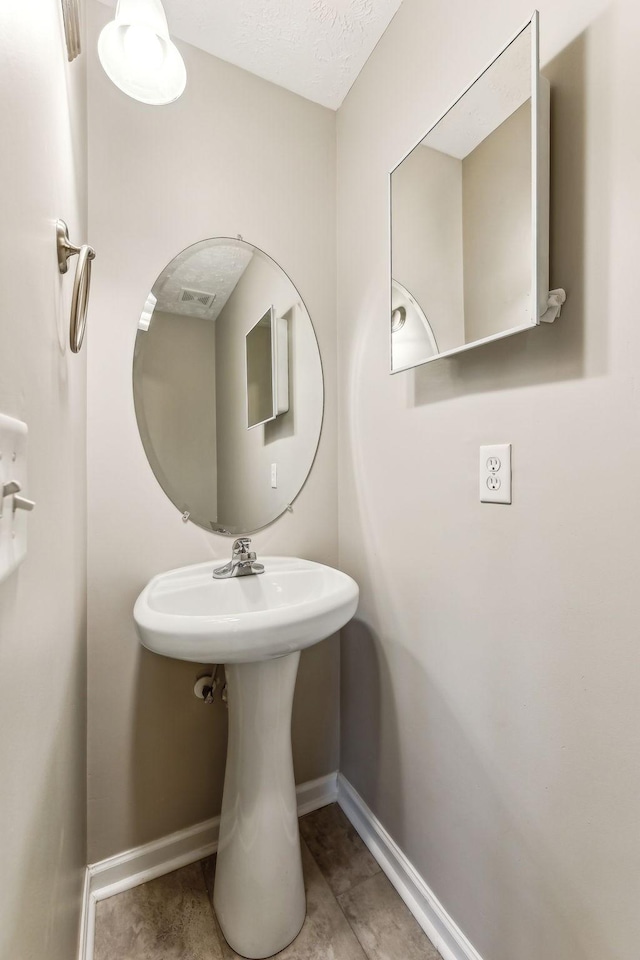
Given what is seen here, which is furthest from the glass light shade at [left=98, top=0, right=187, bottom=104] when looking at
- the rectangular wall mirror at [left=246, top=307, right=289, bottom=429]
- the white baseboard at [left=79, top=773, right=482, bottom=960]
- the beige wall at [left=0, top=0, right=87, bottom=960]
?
the white baseboard at [left=79, top=773, right=482, bottom=960]

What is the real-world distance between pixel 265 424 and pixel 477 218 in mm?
779

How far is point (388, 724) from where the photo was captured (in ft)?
4.09

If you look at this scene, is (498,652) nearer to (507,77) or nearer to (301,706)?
(301,706)

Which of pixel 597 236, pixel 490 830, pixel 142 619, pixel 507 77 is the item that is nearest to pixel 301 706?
pixel 490 830

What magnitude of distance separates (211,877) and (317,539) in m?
0.99

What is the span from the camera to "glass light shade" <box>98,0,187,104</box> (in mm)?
897

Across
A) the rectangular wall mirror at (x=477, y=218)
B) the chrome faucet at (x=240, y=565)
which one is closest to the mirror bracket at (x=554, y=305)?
the rectangular wall mirror at (x=477, y=218)

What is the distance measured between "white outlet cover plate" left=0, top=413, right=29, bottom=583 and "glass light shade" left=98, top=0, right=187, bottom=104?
97 centimetres

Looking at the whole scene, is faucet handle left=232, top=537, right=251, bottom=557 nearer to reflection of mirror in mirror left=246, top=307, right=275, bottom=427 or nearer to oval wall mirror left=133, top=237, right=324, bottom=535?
oval wall mirror left=133, top=237, right=324, bottom=535

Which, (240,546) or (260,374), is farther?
(260,374)

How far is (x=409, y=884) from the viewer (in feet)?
3.69

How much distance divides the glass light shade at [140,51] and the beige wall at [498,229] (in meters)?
0.68

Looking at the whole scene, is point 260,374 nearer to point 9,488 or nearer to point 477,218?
point 477,218

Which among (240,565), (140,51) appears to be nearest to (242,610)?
(240,565)
